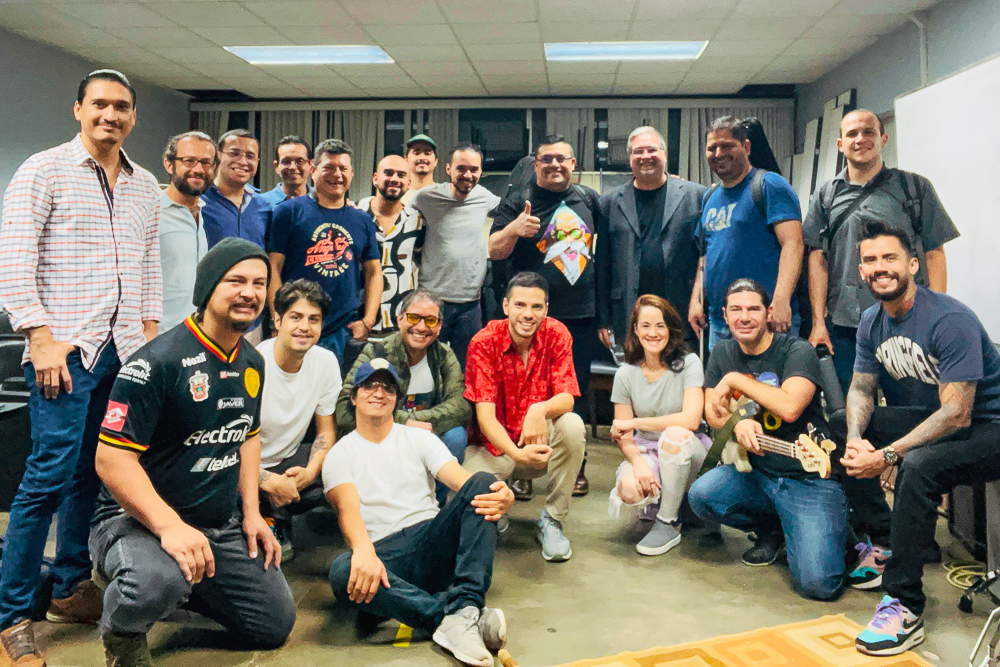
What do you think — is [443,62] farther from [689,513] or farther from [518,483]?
[689,513]

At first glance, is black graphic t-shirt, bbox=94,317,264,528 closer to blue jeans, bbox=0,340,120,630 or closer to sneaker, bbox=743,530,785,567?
blue jeans, bbox=0,340,120,630

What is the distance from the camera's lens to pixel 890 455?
2299 mm

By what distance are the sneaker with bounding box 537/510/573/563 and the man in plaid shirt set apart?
1602mm

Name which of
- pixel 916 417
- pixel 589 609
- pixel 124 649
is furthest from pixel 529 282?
pixel 124 649

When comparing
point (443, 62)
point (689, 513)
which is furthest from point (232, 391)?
point (443, 62)

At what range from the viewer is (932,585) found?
251cm

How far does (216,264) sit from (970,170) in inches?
141

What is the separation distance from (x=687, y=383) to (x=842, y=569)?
92 centimetres

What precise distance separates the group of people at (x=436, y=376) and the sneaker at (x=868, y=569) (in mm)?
11

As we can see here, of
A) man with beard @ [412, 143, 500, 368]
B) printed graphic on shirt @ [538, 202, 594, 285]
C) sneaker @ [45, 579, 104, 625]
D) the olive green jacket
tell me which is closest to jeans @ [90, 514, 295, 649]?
sneaker @ [45, 579, 104, 625]

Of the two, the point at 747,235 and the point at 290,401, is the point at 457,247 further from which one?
the point at 747,235

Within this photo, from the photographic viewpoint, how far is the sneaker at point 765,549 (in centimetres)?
273

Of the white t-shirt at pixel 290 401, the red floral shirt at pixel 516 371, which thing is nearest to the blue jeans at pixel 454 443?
the red floral shirt at pixel 516 371

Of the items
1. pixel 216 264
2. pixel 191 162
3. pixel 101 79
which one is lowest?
pixel 216 264
